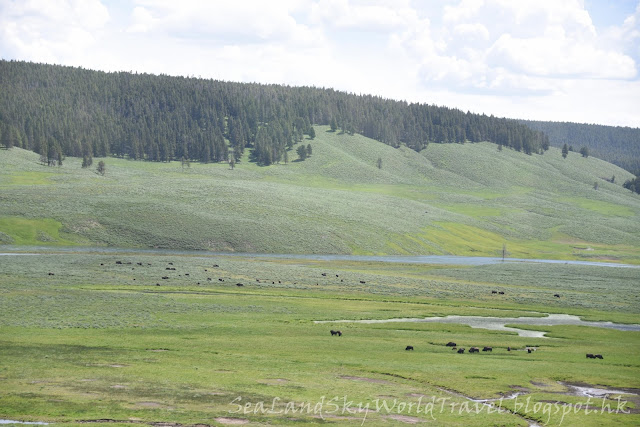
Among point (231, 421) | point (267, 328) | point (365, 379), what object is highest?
point (231, 421)

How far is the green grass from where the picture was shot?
31516 mm

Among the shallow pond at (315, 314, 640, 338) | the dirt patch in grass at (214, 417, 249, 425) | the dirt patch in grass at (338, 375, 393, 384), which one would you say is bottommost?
the shallow pond at (315, 314, 640, 338)

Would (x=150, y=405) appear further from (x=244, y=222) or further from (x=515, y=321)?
(x=244, y=222)

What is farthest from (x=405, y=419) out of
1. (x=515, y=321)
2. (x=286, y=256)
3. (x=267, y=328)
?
(x=286, y=256)

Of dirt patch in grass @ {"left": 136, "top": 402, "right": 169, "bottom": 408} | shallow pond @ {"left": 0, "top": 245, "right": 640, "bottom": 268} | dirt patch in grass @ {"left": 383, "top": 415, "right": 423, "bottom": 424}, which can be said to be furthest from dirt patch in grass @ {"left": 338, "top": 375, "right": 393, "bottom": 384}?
shallow pond @ {"left": 0, "top": 245, "right": 640, "bottom": 268}

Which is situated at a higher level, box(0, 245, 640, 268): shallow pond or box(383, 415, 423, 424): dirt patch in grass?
box(383, 415, 423, 424): dirt patch in grass

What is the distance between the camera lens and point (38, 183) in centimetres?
16762

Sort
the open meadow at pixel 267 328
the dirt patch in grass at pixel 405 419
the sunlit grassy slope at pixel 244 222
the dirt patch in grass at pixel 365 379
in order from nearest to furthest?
1. the dirt patch in grass at pixel 405 419
2. the open meadow at pixel 267 328
3. the dirt patch in grass at pixel 365 379
4. the sunlit grassy slope at pixel 244 222

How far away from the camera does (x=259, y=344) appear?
48500mm

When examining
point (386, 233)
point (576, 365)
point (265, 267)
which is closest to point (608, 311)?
point (576, 365)

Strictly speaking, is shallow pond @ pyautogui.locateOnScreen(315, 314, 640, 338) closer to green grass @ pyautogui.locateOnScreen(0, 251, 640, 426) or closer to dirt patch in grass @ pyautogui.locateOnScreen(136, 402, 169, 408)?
green grass @ pyautogui.locateOnScreen(0, 251, 640, 426)

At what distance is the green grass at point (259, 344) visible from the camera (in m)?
31.5

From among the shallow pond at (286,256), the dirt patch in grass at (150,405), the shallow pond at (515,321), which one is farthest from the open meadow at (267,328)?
the shallow pond at (515,321)

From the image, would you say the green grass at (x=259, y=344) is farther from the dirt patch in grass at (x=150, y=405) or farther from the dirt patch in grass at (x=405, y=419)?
the dirt patch in grass at (x=405, y=419)
